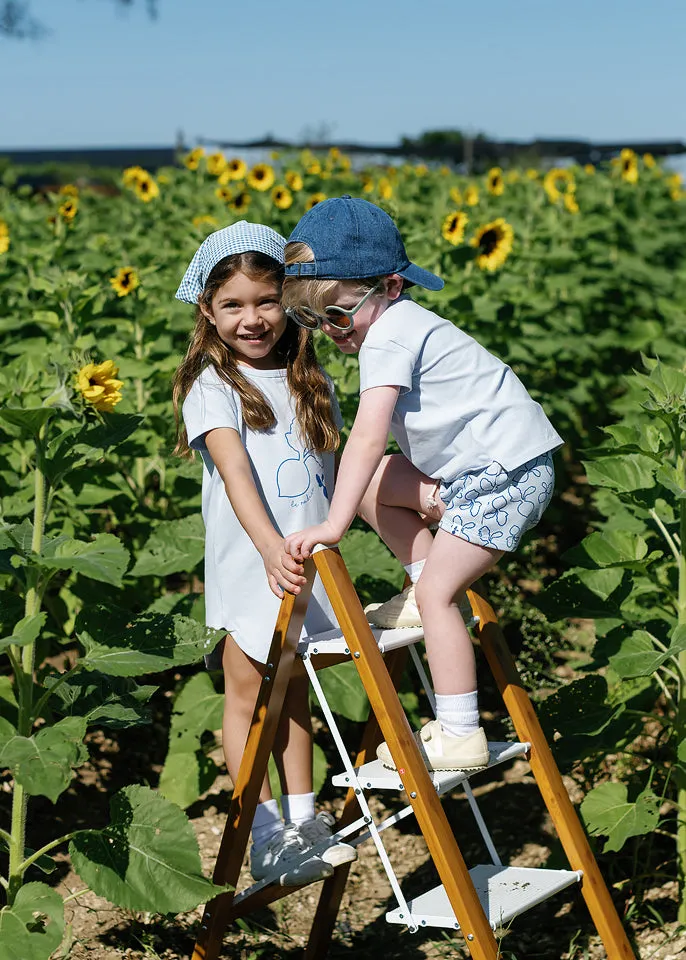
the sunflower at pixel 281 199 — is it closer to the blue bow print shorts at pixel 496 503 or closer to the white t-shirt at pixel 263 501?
the white t-shirt at pixel 263 501

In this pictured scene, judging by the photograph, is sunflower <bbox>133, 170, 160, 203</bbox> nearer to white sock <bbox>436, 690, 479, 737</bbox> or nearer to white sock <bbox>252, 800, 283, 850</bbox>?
white sock <bbox>252, 800, 283, 850</bbox>

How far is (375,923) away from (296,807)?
68 centimetres

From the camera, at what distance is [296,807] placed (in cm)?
288

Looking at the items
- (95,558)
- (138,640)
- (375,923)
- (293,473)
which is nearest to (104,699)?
(138,640)

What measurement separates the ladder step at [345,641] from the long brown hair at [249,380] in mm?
452

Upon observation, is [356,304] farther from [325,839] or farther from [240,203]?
[240,203]

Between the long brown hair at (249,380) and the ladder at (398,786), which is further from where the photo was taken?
the long brown hair at (249,380)

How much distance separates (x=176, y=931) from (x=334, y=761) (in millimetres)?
998

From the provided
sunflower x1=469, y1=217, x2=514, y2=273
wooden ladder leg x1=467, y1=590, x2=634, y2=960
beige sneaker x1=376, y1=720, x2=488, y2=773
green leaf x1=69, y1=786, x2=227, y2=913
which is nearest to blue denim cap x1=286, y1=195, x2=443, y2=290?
wooden ladder leg x1=467, y1=590, x2=634, y2=960

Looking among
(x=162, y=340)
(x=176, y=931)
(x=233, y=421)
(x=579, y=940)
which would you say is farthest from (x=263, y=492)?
(x=162, y=340)

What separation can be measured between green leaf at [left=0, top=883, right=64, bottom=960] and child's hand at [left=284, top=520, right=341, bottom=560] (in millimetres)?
798

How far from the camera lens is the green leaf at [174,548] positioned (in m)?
3.53

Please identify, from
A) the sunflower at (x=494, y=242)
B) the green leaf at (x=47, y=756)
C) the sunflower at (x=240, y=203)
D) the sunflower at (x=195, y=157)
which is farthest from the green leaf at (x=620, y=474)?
the sunflower at (x=195, y=157)

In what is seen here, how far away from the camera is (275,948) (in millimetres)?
3207
